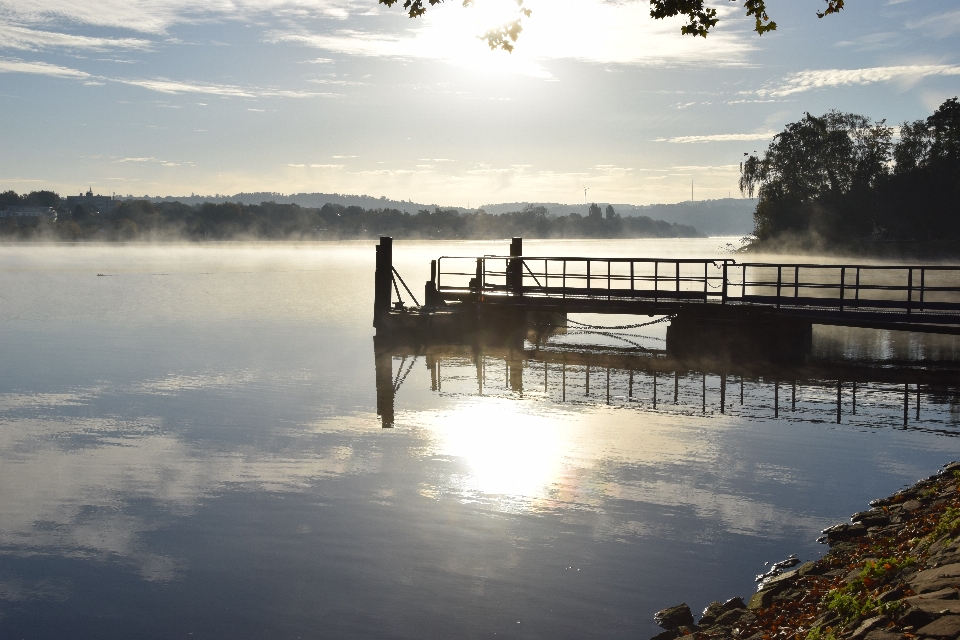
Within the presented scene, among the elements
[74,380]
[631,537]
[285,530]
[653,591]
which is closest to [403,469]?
[285,530]

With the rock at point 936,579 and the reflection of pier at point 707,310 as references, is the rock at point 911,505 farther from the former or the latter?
the reflection of pier at point 707,310

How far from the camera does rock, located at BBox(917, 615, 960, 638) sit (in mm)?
6586

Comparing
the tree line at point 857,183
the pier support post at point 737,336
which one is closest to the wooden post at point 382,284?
the pier support post at point 737,336

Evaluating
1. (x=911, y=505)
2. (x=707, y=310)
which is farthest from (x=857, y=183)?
(x=911, y=505)

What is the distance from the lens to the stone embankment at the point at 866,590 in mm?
7219

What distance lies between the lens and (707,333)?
101 ft

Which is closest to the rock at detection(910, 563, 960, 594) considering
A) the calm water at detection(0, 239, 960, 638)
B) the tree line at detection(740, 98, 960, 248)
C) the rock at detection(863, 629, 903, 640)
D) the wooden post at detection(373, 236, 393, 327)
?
the rock at detection(863, 629, 903, 640)

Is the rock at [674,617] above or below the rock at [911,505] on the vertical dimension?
below

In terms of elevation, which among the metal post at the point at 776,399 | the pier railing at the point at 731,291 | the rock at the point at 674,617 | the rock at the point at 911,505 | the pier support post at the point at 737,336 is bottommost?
the rock at the point at 674,617

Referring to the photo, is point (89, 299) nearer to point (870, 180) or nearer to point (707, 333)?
point (707, 333)

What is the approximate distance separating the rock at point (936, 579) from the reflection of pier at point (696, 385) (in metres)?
12.1

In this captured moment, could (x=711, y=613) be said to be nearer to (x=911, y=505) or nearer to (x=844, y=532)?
(x=844, y=532)

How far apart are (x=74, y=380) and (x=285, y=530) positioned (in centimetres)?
1678

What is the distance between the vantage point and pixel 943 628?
6668 millimetres
